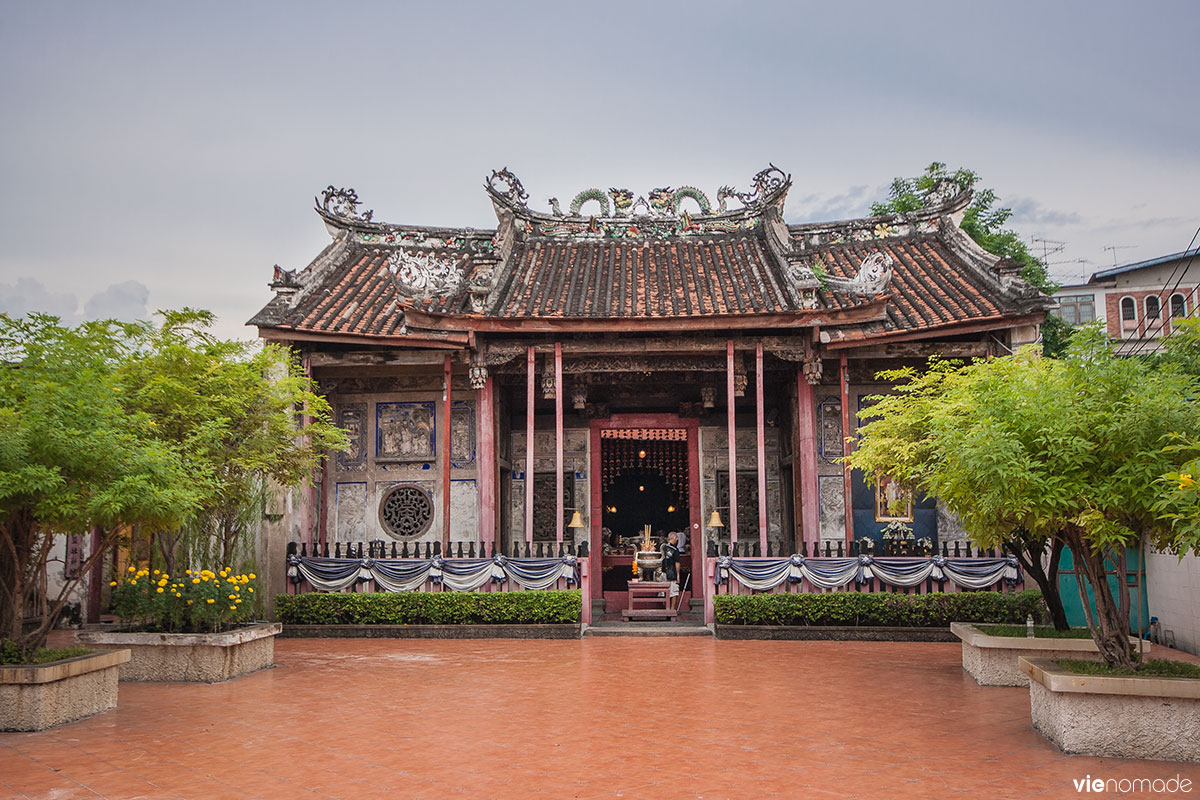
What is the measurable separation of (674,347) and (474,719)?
Answer: 8342 millimetres

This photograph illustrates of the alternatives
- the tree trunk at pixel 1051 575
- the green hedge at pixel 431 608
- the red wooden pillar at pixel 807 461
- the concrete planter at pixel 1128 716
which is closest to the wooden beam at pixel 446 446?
the green hedge at pixel 431 608

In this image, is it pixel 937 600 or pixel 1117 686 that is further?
pixel 937 600

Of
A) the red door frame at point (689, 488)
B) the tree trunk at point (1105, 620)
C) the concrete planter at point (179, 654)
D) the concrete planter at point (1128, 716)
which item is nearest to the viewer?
the concrete planter at point (1128, 716)

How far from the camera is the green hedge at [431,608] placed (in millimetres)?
12812

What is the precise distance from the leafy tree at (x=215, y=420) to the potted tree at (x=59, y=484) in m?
1.38

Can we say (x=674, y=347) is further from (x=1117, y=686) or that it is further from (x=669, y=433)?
(x=1117, y=686)

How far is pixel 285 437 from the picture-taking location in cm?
1131

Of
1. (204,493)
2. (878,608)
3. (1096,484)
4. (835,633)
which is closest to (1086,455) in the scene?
(1096,484)

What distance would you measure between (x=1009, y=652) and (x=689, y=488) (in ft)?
28.3

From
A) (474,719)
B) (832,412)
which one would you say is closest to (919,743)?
(474,719)

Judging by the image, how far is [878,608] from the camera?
41.1ft

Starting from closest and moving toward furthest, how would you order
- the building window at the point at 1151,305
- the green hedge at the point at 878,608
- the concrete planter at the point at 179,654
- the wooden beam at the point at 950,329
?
the concrete planter at the point at 179,654 < the green hedge at the point at 878,608 < the wooden beam at the point at 950,329 < the building window at the point at 1151,305

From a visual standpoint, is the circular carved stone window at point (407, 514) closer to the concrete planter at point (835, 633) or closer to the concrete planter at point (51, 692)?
the concrete planter at point (835, 633)

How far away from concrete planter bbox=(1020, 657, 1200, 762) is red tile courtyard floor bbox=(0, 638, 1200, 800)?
15 cm
